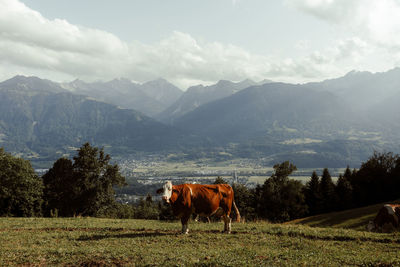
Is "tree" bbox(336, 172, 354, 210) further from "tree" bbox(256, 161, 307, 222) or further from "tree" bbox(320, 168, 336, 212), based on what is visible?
"tree" bbox(256, 161, 307, 222)

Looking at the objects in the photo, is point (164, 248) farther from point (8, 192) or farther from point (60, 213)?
point (60, 213)

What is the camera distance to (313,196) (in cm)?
8694

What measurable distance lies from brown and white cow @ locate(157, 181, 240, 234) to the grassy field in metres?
1.21

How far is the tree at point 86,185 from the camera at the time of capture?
5331 centimetres

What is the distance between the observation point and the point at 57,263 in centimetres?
1240

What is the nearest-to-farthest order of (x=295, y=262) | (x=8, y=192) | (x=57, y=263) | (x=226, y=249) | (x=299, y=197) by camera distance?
(x=295, y=262), (x=57, y=263), (x=226, y=249), (x=8, y=192), (x=299, y=197)

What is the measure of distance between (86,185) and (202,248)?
44.0 m

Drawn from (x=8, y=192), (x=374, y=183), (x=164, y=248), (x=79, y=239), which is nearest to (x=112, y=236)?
(x=79, y=239)

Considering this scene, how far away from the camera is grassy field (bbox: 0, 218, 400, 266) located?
39.1 feet

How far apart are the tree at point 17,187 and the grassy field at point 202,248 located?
33.8 meters

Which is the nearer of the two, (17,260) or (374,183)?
(17,260)

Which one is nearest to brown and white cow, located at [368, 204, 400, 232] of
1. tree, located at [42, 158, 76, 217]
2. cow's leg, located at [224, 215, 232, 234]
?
cow's leg, located at [224, 215, 232, 234]

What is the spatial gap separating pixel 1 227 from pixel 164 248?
15.0 metres

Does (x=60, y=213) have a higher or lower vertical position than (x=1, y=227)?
lower
